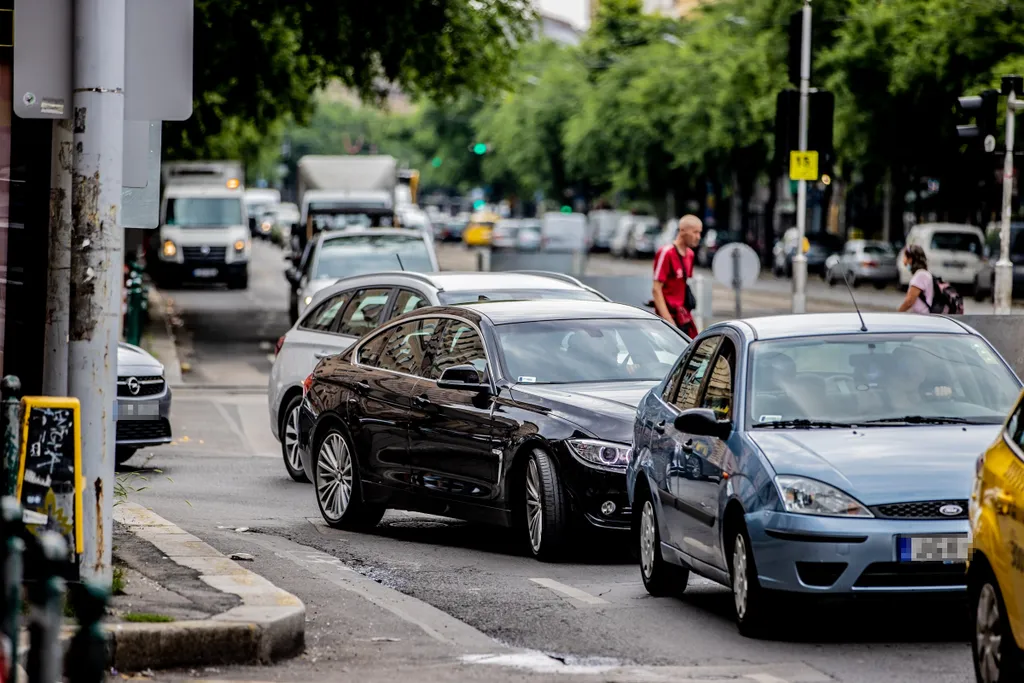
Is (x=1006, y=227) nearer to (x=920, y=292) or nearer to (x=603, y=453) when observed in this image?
(x=920, y=292)

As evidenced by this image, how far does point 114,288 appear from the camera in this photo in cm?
770

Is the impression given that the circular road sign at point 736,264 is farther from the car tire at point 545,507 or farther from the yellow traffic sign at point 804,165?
the car tire at point 545,507

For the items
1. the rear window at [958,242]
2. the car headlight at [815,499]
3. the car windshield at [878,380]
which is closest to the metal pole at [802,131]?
the car windshield at [878,380]

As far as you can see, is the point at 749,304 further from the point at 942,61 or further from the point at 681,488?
the point at 681,488

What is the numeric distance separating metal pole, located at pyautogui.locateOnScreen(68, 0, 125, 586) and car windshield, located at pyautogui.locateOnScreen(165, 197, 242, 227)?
41252 millimetres

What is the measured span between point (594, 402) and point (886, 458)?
286cm

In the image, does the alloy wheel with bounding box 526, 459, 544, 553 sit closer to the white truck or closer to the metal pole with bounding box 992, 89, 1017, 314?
the metal pole with bounding box 992, 89, 1017, 314

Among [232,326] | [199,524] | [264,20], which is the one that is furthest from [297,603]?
[232,326]

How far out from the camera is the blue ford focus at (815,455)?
309 inches

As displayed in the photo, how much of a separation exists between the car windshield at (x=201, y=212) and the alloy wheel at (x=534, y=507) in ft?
127

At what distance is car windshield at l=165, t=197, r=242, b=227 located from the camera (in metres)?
48.5

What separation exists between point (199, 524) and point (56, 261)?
3.72 metres

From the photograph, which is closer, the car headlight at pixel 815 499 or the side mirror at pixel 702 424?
the car headlight at pixel 815 499

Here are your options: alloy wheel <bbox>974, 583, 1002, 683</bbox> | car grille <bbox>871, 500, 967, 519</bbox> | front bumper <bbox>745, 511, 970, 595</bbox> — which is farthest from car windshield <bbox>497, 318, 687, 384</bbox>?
alloy wheel <bbox>974, 583, 1002, 683</bbox>
